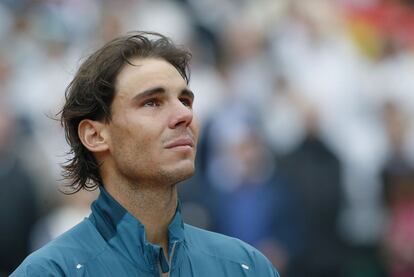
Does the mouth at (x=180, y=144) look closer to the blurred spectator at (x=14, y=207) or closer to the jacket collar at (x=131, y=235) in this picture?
the jacket collar at (x=131, y=235)

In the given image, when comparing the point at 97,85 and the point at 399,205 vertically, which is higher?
the point at 97,85

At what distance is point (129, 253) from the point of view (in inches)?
170

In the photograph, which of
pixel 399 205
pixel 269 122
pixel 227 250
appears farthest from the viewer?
pixel 269 122

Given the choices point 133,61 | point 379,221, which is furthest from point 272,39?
point 133,61

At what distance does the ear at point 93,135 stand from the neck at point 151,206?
185 millimetres

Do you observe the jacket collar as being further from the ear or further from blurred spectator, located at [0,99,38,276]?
blurred spectator, located at [0,99,38,276]

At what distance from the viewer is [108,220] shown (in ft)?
14.6

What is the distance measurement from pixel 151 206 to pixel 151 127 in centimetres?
31

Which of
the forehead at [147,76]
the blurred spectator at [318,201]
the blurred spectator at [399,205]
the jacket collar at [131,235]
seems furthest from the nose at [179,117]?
the blurred spectator at [399,205]

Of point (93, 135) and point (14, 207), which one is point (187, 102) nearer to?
point (93, 135)

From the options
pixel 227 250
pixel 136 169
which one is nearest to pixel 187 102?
pixel 136 169

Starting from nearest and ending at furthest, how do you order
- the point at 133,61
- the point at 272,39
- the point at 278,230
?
the point at 133,61
the point at 278,230
the point at 272,39

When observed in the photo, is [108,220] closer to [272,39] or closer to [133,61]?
[133,61]

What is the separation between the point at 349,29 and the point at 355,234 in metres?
3.23
